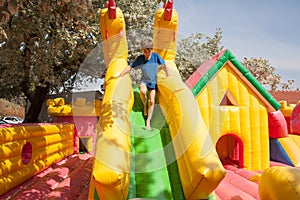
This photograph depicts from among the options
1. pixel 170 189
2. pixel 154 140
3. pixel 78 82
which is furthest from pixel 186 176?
pixel 78 82

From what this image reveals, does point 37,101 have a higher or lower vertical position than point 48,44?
lower

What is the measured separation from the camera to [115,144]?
325 cm

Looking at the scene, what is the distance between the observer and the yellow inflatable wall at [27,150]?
14.4 feet

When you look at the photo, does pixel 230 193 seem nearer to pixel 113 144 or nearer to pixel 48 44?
pixel 113 144

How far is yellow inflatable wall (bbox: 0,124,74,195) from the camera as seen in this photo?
437 centimetres

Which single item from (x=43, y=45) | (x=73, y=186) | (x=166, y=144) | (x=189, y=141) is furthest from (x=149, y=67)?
(x=43, y=45)

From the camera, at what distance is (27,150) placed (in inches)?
221

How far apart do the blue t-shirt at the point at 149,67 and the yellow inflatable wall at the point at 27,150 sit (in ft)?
7.32

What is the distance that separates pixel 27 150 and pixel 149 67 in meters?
2.82

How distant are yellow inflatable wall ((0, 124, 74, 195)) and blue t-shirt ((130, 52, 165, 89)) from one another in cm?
223

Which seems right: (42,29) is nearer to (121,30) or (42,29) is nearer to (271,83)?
(121,30)

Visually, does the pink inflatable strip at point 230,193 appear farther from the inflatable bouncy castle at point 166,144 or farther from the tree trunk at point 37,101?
the tree trunk at point 37,101

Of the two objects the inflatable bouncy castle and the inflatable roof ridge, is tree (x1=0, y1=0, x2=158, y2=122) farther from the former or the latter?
the inflatable roof ridge

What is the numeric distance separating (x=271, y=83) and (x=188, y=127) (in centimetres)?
2131
